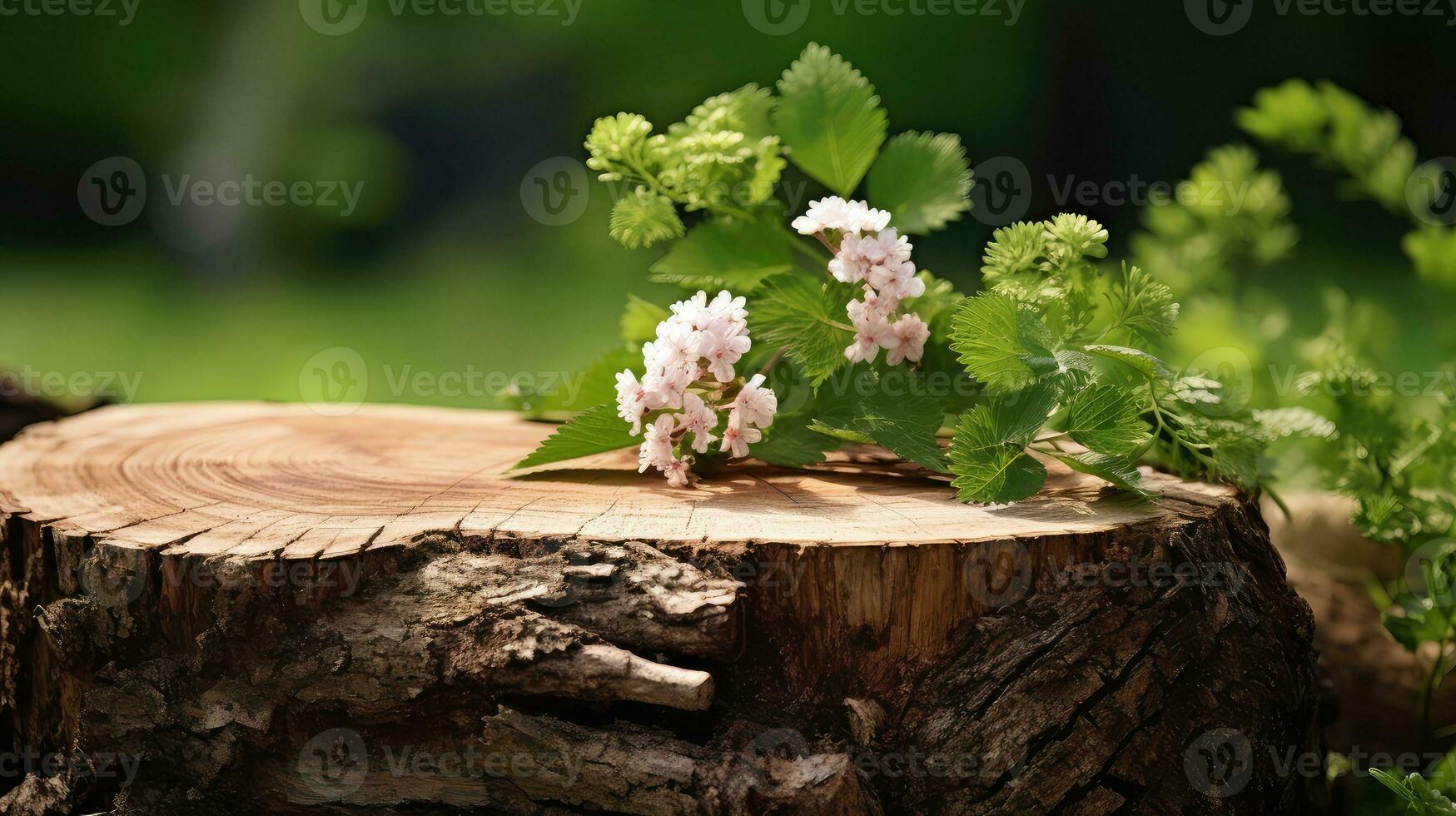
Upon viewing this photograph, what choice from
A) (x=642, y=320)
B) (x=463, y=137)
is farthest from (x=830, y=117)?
(x=463, y=137)

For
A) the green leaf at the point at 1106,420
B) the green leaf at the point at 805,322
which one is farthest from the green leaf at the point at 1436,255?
the green leaf at the point at 805,322

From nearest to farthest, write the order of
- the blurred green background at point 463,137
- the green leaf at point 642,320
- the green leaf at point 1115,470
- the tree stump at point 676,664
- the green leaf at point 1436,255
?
the tree stump at point 676,664
the green leaf at point 1115,470
the green leaf at point 642,320
the green leaf at point 1436,255
the blurred green background at point 463,137

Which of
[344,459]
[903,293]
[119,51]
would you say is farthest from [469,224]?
[903,293]

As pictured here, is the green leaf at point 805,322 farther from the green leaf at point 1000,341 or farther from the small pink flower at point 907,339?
the green leaf at point 1000,341

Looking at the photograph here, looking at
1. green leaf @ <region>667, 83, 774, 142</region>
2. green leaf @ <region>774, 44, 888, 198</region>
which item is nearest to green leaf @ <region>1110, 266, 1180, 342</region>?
green leaf @ <region>774, 44, 888, 198</region>

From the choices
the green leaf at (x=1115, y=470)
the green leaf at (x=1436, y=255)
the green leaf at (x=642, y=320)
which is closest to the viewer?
the green leaf at (x=1115, y=470)

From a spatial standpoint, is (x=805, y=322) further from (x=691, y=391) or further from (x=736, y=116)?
(x=736, y=116)

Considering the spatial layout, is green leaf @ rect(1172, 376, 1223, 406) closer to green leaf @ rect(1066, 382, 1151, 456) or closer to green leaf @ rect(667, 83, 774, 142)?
green leaf @ rect(1066, 382, 1151, 456)
